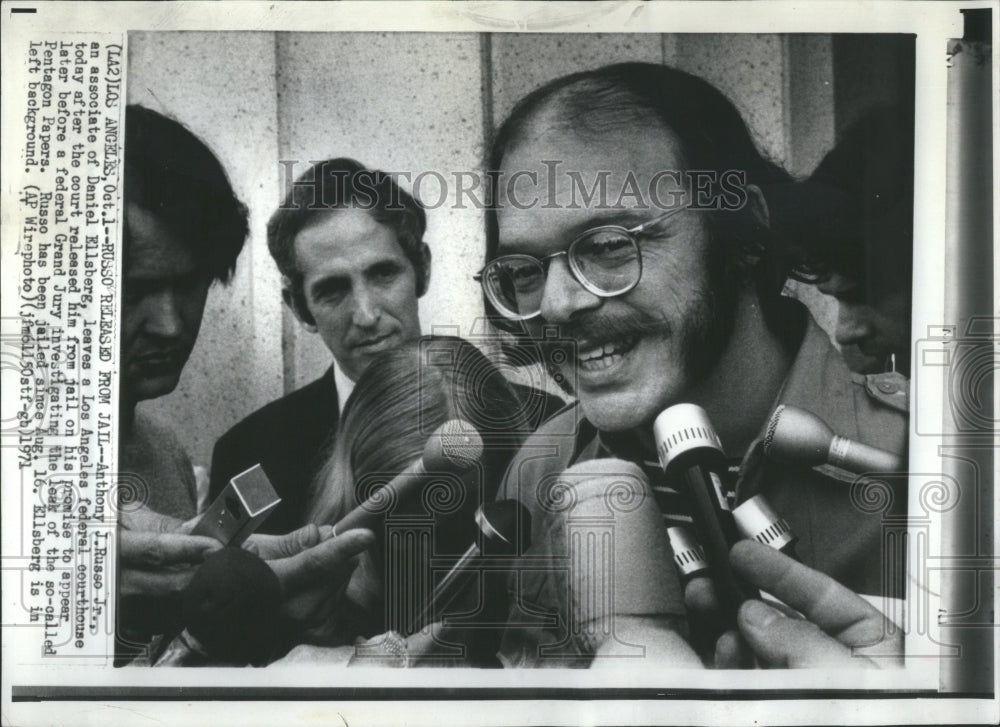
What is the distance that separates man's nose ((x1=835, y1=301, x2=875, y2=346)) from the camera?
5.24ft

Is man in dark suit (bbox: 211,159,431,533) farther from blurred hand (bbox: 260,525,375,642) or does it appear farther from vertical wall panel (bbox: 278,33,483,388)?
blurred hand (bbox: 260,525,375,642)

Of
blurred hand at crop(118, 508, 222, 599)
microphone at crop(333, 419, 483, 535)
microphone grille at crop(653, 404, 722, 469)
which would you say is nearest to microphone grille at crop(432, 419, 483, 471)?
microphone at crop(333, 419, 483, 535)

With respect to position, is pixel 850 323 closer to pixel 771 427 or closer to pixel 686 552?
pixel 771 427

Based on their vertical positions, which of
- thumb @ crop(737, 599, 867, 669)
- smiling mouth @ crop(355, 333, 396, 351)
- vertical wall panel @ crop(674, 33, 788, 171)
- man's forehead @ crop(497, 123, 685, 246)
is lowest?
thumb @ crop(737, 599, 867, 669)

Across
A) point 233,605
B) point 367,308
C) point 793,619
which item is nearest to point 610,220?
point 367,308

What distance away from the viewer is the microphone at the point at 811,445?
1.59 meters

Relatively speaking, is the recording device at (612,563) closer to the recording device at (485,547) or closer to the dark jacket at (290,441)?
the recording device at (485,547)

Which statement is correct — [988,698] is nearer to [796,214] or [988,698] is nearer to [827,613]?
[827,613]

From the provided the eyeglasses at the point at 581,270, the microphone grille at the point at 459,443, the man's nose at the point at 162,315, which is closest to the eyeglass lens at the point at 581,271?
the eyeglasses at the point at 581,270

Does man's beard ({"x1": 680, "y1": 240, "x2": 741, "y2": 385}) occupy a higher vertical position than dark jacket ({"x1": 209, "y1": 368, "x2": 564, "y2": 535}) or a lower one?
higher

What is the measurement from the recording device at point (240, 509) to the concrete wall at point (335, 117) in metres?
0.08

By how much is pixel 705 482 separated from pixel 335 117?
92 cm

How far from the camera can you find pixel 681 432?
158 cm

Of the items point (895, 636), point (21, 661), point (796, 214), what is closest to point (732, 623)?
point (895, 636)
